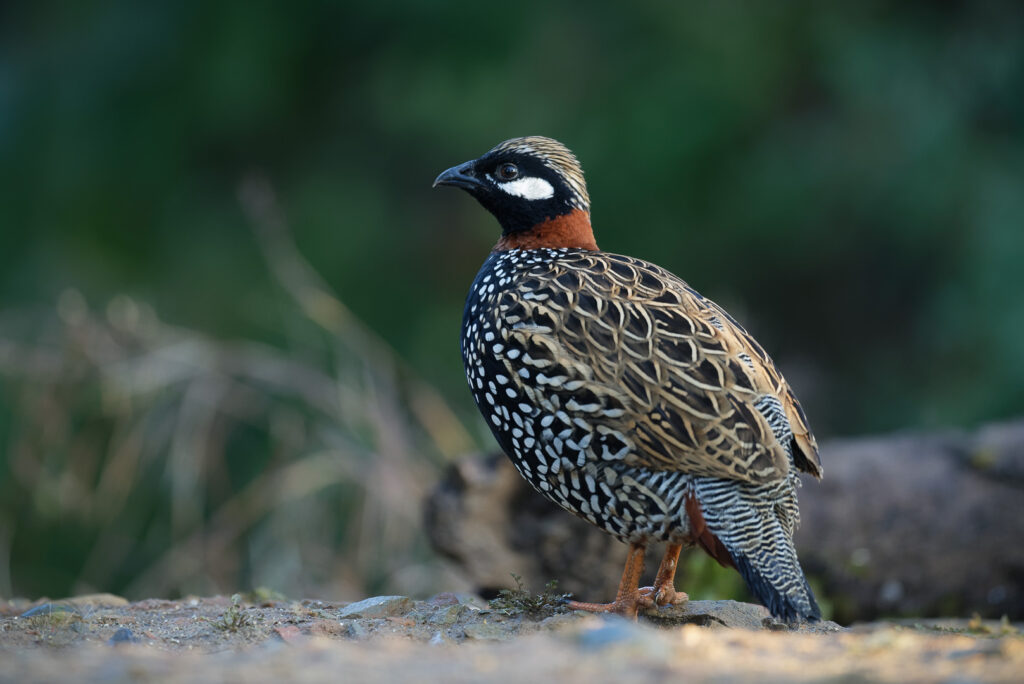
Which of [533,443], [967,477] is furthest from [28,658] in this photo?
[967,477]

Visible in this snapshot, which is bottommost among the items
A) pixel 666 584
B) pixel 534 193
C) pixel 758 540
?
pixel 666 584

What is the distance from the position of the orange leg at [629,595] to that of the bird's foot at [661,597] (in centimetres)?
2

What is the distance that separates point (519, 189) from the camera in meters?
4.84

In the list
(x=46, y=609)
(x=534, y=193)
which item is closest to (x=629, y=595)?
(x=534, y=193)

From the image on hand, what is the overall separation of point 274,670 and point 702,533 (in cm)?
175

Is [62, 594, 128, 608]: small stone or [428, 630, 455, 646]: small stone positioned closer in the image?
[428, 630, 455, 646]: small stone

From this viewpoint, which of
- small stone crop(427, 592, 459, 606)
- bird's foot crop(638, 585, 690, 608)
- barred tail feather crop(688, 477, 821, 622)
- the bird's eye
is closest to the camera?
barred tail feather crop(688, 477, 821, 622)

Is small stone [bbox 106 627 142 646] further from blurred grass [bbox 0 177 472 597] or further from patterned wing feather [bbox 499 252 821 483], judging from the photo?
blurred grass [bbox 0 177 472 597]

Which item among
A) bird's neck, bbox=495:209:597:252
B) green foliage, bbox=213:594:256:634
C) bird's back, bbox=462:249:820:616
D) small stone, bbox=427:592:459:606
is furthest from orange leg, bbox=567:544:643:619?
bird's neck, bbox=495:209:597:252

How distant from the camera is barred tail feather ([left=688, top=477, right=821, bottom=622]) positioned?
3746 mm

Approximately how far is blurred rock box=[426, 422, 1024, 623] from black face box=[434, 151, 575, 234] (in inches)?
65.0

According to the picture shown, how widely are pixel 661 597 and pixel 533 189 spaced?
1.81 meters

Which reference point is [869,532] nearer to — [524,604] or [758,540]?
[758,540]

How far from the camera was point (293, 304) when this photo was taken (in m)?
10.0
